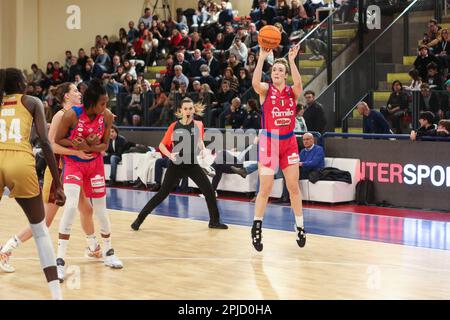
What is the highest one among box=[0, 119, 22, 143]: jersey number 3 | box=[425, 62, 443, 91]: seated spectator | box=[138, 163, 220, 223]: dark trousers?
box=[425, 62, 443, 91]: seated spectator

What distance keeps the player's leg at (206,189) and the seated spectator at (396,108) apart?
14.4ft

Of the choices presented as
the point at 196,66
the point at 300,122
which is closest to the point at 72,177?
the point at 300,122

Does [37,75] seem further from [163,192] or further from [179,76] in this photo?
[163,192]

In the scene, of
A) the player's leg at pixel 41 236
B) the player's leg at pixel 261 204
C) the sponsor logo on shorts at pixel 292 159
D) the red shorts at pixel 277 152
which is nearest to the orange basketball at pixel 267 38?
the red shorts at pixel 277 152

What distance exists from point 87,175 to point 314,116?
808 centimetres

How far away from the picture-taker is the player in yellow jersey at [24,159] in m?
5.95

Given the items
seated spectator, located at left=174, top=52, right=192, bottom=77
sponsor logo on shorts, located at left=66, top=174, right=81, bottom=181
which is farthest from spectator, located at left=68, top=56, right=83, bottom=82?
sponsor logo on shorts, located at left=66, top=174, right=81, bottom=181

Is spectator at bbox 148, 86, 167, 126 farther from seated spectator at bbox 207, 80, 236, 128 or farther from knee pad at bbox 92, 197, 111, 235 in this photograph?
knee pad at bbox 92, 197, 111, 235

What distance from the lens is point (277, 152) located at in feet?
29.0

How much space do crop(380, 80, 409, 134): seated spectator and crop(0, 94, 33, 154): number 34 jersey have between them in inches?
348

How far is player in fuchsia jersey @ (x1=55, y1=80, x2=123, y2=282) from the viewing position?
7.56 m
